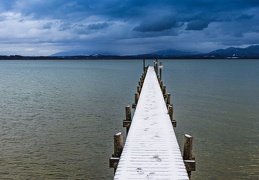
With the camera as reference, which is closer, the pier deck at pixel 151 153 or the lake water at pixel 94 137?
the pier deck at pixel 151 153

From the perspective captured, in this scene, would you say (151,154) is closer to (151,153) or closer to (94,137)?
(151,153)

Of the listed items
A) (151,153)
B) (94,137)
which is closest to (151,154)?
(151,153)

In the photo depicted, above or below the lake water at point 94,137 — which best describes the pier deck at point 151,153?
above

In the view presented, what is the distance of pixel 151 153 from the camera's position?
800cm

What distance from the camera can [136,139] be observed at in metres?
9.30

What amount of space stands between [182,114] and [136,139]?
1523cm

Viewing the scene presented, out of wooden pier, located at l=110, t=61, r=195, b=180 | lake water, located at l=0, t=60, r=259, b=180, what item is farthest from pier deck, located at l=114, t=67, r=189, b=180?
lake water, located at l=0, t=60, r=259, b=180

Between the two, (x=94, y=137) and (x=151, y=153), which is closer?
(x=151, y=153)

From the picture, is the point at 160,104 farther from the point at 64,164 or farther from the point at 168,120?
the point at 64,164

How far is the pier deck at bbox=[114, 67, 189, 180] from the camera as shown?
671 cm

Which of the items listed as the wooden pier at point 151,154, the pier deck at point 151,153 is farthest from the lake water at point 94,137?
the wooden pier at point 151,154

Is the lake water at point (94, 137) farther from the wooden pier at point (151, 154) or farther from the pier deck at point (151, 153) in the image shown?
the wooden pier at point (151, 154)

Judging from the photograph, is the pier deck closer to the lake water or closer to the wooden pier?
the wooden pier

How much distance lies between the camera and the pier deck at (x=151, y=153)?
6.71 meters
